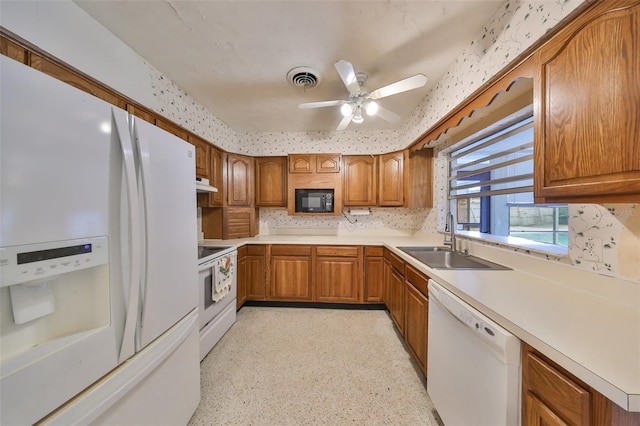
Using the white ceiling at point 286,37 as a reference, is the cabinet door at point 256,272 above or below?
below

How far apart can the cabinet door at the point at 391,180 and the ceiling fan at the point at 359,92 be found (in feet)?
2.75

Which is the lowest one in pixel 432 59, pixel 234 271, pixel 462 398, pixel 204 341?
pixel 204 341

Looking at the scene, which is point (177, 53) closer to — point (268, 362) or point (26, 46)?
point (26, 46)

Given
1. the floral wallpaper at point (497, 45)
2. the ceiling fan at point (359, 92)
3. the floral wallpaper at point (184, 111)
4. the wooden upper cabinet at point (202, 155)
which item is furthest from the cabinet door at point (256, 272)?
the floral wallpaper at point (497, 45)

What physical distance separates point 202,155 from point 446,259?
2757mm

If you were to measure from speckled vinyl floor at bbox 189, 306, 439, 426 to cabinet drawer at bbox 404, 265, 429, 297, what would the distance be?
68cm

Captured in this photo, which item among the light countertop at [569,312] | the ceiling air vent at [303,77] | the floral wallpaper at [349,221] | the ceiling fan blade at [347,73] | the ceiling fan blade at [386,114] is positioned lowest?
the light countertop at [569,312]

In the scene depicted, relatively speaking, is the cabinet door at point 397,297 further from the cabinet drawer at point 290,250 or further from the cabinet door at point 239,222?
the cabinet door at point 239,222

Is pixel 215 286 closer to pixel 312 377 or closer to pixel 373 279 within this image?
pixel 312 377

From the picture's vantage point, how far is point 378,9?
4.27 feet

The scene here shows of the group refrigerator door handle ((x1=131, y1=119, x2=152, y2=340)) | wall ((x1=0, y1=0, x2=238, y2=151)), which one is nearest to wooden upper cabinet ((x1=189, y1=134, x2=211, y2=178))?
wall ((x1=0, y1=0, x2=238, y2=151))

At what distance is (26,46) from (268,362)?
244 centimetres

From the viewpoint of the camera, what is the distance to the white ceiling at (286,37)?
1.30 meters

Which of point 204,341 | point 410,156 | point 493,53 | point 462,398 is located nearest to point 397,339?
point 462,398
